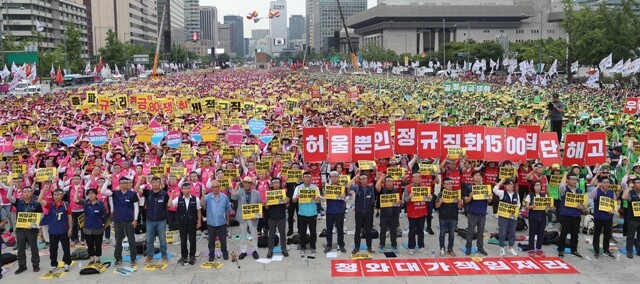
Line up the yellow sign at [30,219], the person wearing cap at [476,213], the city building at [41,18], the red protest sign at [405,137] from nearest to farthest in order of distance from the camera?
the yellow sign at [30,219] → the person wearing cap at [476,213] → the red protest sign at [405,137] → the city building at [41,18]

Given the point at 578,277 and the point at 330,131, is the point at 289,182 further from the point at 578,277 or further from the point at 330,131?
the point at 578,277

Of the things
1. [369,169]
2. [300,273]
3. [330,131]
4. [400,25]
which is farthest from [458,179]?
[400,25]

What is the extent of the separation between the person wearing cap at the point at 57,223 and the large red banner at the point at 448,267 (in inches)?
188

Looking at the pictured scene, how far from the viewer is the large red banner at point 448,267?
10.3m

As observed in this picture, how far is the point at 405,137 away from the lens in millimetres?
13164

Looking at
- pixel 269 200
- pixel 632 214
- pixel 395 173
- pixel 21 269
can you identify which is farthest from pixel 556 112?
pixel 21 269

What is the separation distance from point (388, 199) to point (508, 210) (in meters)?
2.20

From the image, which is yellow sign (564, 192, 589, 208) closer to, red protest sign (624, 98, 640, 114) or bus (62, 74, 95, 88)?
red protest sign (624, 98, 640, 114)

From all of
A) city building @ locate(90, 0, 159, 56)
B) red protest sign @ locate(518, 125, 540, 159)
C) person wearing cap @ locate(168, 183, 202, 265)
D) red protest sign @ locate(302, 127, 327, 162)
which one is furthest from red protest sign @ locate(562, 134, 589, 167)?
city building @ locate(90, 0, 159, 56)

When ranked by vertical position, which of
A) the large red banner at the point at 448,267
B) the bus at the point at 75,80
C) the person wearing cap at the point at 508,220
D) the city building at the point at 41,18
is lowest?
the large red banner at the point at 448,267

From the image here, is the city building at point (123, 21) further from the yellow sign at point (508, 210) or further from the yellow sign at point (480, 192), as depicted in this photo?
the yellow sign at point (508, 210)

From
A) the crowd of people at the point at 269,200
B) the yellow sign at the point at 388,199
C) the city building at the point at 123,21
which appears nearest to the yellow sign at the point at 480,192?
the crowd of people at the point at 269,200

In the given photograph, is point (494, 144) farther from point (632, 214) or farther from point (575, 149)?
point (632, 214)

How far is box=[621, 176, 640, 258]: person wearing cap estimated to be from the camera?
10672mm
